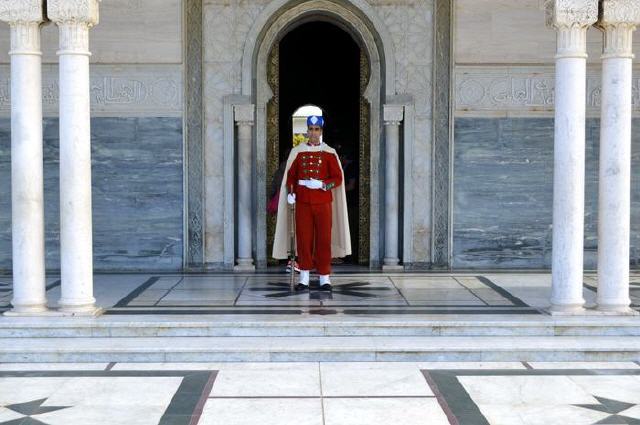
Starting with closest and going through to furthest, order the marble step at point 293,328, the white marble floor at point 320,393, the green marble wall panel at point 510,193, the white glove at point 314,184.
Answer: the white marble floor at point 320,393, the marble step at point 293,328, the white glove at point 314,184, the green marble wall panel at point 510,193

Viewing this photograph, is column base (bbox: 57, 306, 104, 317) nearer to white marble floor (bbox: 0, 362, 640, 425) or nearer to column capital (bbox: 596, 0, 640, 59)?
white marble floor (bbox: 0, 362, 640, 425)

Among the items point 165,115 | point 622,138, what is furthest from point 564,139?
point 165,115

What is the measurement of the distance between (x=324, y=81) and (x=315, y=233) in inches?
240

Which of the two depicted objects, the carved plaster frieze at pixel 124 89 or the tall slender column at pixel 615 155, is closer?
the tall slender column at pixel 615 155

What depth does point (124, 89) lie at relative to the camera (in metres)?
10.1

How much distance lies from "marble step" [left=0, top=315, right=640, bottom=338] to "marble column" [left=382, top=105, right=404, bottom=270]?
3.31 m

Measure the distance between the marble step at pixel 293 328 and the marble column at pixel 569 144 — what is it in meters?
0.37

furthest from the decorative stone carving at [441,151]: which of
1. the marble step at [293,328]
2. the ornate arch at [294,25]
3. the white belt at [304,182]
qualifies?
the marble step at [293,328]

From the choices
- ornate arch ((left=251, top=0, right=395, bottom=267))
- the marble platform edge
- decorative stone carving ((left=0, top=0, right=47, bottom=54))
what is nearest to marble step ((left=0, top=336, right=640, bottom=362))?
the marble platform edge

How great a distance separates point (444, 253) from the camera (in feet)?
34.3

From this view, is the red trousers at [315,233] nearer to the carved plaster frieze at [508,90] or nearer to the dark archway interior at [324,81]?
the carved plaster frieze at [508,90]

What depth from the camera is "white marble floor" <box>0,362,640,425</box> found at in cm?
524

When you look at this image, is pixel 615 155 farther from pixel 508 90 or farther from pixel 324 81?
pixel 324 81

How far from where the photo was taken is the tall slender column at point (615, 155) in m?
7.32
